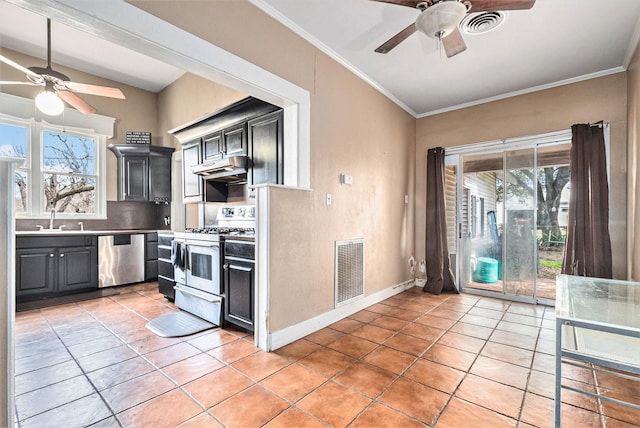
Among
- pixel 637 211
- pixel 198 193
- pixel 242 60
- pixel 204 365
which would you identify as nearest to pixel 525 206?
pixel 637 211

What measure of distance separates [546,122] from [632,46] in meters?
1.04

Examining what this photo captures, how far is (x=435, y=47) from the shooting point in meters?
2.96

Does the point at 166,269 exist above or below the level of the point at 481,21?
below

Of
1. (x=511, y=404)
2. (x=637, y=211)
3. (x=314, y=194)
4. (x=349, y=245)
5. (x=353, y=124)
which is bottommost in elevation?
(x=511, y=404)

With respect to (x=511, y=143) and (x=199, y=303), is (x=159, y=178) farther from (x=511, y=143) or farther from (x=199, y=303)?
(x=511, y=143)

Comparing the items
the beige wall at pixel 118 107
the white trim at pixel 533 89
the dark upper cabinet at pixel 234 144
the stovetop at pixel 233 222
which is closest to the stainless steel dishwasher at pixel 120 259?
the beige wall at pixel 118 107

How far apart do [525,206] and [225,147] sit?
409 cm

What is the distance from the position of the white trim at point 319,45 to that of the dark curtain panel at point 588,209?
7.60 feet

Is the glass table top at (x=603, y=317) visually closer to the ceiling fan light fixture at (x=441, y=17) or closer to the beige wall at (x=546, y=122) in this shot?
the ceiling fan light fixture at (x=441, y=17)

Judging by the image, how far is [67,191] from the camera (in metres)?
4.68

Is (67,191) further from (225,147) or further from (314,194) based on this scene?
(314,194)

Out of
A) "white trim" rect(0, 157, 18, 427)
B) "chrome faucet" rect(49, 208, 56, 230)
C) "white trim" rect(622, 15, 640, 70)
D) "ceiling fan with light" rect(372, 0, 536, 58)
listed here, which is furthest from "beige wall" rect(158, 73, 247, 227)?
"white trim" rect(622, 15, 640, 70)

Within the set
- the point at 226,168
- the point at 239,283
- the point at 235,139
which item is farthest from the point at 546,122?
the point at 239,283

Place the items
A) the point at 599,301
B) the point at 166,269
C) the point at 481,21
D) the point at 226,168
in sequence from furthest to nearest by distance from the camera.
Answer: the point at 166,269, the point at 226,168, the point at 481,21, the point at 599,301
